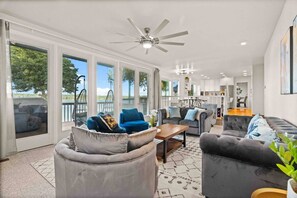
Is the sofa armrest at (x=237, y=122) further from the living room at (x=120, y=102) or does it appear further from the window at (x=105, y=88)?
the window at (x=105, y=88)

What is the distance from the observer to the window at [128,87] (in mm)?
5953

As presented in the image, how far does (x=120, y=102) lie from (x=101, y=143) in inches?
169

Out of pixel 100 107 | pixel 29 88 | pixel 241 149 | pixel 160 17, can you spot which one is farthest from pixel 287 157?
pixel 100 107

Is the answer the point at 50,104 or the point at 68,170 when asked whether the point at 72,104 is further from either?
the point at 68,170

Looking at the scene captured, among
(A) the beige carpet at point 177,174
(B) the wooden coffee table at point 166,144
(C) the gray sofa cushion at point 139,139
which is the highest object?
(C) the gray sofa cushion at point 139,139

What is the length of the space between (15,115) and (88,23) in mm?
2377

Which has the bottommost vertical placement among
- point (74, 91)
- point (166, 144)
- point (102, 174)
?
point (166, 144)

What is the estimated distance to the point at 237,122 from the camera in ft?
10.8

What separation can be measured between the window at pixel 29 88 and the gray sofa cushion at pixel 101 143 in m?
2.73

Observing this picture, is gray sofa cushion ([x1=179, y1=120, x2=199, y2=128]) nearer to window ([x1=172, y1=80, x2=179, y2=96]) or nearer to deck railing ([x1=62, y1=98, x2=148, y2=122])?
deck railing ([x1=62, y1=98, x2=148, y2=122])

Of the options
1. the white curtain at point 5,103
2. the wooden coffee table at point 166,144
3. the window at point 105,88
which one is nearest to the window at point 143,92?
the window at point 105,88

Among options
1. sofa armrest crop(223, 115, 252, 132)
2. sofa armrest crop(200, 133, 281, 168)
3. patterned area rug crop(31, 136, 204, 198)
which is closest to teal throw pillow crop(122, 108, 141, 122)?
patterned area rug crop(31, 136, 204, 198)

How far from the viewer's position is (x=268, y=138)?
1638 millimetres

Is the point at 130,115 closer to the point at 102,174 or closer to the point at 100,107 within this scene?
the point at 100,107
